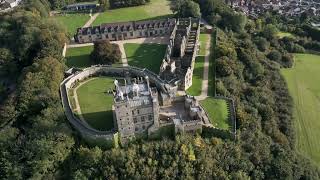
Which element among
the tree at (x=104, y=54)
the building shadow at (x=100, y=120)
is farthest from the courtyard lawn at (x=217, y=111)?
the tree at (x=104, y=54)

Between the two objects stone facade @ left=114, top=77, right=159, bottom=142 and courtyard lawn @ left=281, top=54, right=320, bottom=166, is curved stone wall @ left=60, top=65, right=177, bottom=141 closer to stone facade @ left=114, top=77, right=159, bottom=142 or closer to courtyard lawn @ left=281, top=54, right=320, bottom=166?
stone facade @ left=114, top=77, right=159, bottom=142

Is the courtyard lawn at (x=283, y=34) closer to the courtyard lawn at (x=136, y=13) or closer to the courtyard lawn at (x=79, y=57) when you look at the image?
the courtyard lawn at (x=136, y=13)

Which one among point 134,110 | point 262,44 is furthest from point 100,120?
point 262,44

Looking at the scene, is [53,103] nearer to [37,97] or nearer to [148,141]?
[37,97]

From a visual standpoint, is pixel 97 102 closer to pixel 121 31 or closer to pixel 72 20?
pixel 121 31

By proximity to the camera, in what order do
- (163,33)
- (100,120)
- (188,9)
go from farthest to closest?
(188,9) → (163,33) → (100,120)

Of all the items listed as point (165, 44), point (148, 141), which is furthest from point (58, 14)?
point (148, 141)
